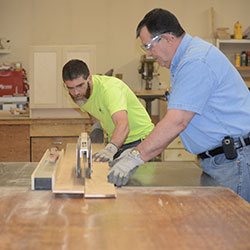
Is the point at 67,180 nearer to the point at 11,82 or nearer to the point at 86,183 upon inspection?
the point at 86,183

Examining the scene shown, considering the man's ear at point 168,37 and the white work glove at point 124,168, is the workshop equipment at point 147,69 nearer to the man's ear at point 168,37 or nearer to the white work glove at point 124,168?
the man's ear at point 168,37

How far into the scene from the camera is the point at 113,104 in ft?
7.96

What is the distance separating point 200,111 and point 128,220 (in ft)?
2.13

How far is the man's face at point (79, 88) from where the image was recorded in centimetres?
261

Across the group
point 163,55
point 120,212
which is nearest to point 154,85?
point 163,55

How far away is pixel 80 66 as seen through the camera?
2.59 metres

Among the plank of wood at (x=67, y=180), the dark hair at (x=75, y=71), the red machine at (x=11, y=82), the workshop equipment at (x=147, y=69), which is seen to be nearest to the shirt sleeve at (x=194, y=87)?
the plank of wood at (x=67, y=180)

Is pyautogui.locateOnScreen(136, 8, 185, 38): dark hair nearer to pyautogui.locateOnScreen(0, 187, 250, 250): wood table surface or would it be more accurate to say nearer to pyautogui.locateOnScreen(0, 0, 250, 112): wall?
pyautogui.locateOnScreen(0, 187, 250, 250): wood table surface

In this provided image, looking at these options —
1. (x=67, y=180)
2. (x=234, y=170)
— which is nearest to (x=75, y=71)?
(x=67, y=180)

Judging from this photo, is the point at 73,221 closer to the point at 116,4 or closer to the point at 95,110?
the point at 95,110

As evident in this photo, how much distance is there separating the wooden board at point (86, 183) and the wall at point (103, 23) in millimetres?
3649

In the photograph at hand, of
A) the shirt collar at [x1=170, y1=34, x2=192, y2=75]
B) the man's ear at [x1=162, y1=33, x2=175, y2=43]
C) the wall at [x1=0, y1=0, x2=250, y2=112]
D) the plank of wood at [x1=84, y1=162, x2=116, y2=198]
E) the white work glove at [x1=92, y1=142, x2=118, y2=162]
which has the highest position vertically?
the wall at [x1=0, y1=0, x2=250, y2=112]

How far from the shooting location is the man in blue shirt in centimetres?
163

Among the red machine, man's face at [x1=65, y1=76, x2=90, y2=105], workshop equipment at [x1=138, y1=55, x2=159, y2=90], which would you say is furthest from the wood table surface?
the red machine
